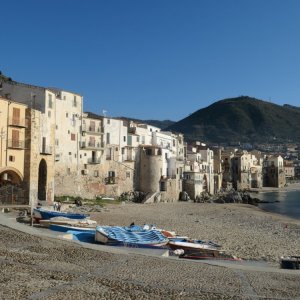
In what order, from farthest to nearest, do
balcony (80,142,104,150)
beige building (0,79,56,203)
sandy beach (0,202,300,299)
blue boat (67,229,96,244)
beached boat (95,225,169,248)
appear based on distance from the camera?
balcony (80,142,104,150) → beige building (0,79,56,203) → blue boat (67,229,96,244) → beached boat (95,225,169,248) → sandy beach (0,202,300,299)

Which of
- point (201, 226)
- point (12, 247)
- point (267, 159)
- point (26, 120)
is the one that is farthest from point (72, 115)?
point (267, 159)

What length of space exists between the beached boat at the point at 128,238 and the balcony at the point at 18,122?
54.1ft

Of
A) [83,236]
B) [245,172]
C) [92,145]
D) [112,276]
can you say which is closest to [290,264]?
[112,276]

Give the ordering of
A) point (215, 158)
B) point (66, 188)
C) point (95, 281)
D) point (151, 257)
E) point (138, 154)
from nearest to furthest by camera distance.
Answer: point (95, 281)
point (151, 257)
point (66, 188)
point (138, 154)
point (215, 158)

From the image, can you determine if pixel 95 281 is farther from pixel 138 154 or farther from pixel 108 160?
pixel 138 154

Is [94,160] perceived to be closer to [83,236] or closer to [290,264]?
[83,236]

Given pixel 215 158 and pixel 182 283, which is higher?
pixel 215 158

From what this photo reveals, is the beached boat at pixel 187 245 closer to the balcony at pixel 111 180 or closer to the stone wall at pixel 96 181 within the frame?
the stone wall at pixel 96 181

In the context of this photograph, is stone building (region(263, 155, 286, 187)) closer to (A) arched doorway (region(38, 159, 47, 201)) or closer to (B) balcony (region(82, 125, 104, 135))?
(B) balcony (region(82, 125, 104, 135))

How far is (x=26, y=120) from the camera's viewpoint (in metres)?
38.7

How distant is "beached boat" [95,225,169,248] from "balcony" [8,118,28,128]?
16481 mm

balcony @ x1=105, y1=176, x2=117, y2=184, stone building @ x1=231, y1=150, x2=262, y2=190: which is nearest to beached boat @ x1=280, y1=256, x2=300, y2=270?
balcony @ x1=105, y1=176, x2=117, y2=184

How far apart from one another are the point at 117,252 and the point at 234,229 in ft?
72.3

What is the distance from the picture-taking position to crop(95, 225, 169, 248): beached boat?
77.5 ft
